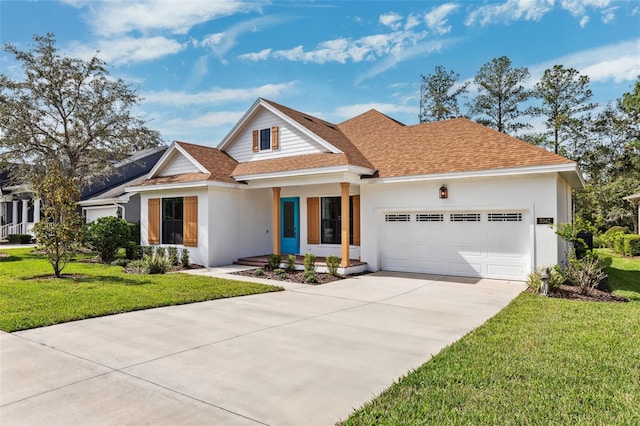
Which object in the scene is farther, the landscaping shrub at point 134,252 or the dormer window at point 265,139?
the landscaping shrub at point 134,252

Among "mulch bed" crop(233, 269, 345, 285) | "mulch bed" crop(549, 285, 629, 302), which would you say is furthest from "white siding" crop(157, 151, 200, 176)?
"mulch bed" crop(549, 285, 629, 302)

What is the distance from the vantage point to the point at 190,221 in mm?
14930

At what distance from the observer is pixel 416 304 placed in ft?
27.4

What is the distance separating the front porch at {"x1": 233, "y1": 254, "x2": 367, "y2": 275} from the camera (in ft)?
41.7

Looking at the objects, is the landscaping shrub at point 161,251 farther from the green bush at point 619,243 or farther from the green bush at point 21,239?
the green bush at point 619,243

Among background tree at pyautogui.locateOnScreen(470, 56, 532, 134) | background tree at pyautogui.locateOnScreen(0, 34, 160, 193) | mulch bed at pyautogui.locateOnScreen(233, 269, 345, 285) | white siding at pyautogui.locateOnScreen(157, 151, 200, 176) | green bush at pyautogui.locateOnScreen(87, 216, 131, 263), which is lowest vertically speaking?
mulch bed at pyautogui.locateOnScreen(233, 269, 345, 285)

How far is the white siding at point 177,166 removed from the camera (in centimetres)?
1562

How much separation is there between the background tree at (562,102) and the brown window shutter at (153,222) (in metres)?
27.0

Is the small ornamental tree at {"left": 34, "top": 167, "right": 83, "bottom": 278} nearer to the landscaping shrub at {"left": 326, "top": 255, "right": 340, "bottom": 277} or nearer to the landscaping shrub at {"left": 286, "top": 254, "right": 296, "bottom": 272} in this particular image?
the landscaping shrub at {"left": 286, "top": 254, "right": 296, "bottom": 272}

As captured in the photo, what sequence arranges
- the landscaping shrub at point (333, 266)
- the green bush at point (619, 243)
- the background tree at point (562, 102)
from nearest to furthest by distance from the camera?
the landscaping shrub at point (333, 266) → the green bush at point (619, 243) → the background tree at point (562, 102)

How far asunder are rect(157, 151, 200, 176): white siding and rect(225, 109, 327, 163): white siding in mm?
1851

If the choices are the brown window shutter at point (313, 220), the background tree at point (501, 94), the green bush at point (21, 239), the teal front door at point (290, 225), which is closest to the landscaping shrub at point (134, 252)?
the teal front door at point (290, 225)

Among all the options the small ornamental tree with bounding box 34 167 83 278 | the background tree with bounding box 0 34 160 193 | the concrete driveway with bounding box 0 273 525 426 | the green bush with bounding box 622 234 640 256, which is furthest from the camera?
the background tree with bounding box 0 34 160 193

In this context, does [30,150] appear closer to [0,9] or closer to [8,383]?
[0,9]
